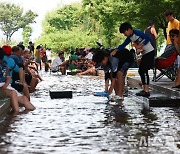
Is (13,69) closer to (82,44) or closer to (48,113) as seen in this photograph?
(48,113)

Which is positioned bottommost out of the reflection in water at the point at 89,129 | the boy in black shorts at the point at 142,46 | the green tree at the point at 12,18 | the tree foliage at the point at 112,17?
the reflection in water at the point at 89,129

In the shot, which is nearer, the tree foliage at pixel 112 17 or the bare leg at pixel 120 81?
the bare leg at pixel 120 81

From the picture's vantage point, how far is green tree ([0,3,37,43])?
363 ft

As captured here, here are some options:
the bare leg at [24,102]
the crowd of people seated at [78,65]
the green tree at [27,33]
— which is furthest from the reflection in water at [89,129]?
the green tree at [27,33]

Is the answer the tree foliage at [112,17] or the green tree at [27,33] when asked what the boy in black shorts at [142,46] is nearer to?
the tree foliage at [112,17]

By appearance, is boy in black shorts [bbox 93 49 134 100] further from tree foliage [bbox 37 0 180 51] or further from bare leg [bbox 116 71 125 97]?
tree foliage [bbox 37 0 180 51]

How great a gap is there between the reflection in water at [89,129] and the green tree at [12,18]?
9768 centimetres

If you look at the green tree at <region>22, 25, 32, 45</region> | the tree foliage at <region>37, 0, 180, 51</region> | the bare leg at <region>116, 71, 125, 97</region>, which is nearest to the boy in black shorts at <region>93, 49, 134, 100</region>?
the bare leg at <region>116, 71, 125, 97</region>

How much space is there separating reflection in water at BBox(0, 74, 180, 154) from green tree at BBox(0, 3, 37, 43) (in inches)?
3846

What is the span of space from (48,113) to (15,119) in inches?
46.3

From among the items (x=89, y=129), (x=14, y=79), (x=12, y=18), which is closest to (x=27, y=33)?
(x=12, y=18)

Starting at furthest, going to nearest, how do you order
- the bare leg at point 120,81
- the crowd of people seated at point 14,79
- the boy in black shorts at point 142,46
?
the bare leg at point 120,81 → the boy in black shorts at point 142,46 → the crowd of people seated at point 14,79

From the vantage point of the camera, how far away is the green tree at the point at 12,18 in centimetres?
11056

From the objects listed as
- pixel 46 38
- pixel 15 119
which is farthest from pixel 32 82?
pixel 46 38
